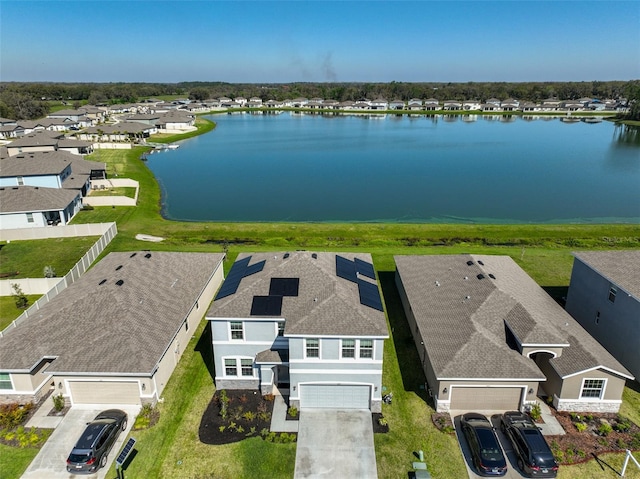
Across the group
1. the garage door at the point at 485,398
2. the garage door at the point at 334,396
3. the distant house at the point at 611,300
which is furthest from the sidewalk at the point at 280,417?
the distant house at the point at 611,300

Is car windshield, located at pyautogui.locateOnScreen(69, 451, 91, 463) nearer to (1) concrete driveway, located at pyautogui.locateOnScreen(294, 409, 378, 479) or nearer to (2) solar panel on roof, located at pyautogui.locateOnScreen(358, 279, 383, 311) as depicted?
(1) concrete driveway, located at pyautogui.locateOnScreen(294, 409, 378, 479)

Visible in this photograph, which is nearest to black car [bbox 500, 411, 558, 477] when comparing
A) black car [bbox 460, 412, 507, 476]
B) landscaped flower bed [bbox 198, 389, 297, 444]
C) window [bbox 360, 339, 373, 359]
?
black car [bbox 460, 412, 507, 476]

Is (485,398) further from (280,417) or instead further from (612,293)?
(612,293)

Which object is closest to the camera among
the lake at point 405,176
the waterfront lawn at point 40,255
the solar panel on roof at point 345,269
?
the solar panel on roof at point 345,269

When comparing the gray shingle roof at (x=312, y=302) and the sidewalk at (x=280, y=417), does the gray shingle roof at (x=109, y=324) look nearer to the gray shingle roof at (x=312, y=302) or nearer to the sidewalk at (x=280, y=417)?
the gray shingle roof at (x=312, y=302)

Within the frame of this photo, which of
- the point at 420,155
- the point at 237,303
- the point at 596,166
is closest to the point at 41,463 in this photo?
the point at 237,303

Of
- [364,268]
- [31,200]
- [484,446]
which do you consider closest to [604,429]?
[484,446]
